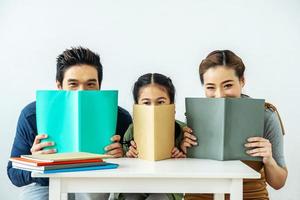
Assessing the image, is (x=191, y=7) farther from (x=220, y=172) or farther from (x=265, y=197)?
(x=220, y=172)

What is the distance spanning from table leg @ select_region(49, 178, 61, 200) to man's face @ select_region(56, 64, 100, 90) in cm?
62

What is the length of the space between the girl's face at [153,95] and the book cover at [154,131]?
0.28 metres

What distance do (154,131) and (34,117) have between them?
58 centimetres

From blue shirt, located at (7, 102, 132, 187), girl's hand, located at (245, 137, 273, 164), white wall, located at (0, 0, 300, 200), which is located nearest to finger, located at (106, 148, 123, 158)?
blue shirt, located at (7, 102, 132, 187)

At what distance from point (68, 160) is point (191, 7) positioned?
1524mm

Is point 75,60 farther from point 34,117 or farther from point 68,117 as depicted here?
point 68,117

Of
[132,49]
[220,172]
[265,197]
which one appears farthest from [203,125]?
[132,49]

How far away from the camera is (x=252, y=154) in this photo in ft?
5.08

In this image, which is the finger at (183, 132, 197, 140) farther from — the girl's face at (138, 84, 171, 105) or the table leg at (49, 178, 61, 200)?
the table leg at (49, 178, 61, 200)

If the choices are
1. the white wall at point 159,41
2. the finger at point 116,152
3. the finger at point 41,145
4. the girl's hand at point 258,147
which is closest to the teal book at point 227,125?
the girl's hand at point 258,147

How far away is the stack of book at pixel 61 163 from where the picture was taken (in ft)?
4.14

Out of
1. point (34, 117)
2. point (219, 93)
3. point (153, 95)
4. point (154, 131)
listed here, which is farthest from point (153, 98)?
point (34, 117)

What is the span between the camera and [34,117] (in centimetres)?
181

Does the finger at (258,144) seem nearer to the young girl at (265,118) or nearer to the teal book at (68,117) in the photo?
the young girl at (265,118)
